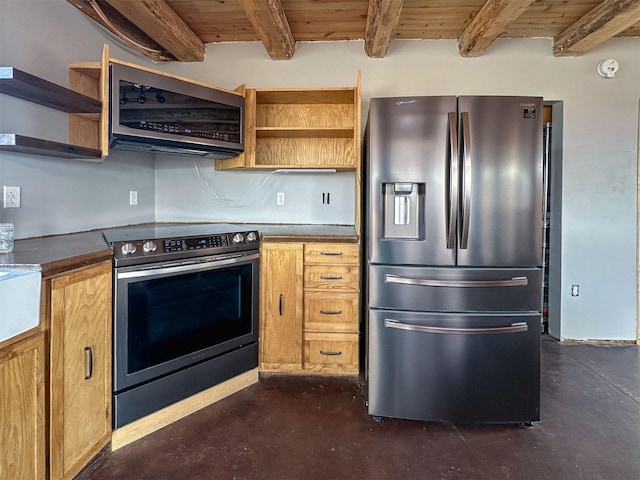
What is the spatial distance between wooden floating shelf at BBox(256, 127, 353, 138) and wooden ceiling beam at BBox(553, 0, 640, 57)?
5.97 feet

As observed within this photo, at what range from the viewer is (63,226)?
2137mm

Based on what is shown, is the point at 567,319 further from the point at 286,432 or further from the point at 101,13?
the point at 101,13

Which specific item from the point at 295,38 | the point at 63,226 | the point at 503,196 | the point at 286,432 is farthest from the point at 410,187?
the point at 63,226

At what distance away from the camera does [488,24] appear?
2.45m

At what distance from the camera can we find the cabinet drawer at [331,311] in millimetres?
2389

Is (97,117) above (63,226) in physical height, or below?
above

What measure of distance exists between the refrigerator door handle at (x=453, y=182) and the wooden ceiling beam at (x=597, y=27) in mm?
1590

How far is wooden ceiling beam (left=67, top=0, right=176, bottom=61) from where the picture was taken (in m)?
2.26

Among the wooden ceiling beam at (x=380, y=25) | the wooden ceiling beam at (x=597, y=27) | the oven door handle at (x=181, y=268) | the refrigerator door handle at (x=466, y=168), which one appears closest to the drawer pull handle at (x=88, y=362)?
the oven door handle at (x=181, y=268)

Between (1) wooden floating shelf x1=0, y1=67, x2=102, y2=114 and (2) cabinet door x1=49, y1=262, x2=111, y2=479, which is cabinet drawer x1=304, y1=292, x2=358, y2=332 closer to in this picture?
(2) cabinet door x1=49, y1=262, x2=111, y2=479

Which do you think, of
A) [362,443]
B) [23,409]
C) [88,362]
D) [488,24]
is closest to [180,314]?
[88,362]

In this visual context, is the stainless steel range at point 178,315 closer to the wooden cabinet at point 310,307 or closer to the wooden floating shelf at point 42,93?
the wooden cabinet at point 310,307

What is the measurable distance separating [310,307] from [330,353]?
34 cm

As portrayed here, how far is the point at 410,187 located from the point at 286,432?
4.70 ft
